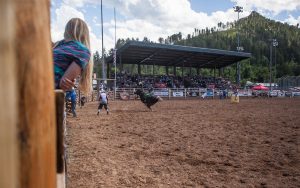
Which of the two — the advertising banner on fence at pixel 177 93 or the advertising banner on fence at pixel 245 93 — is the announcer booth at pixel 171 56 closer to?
the advertising banner on fence at pixel 177 93

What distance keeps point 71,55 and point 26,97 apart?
1.65 m

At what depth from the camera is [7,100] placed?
642 millimetres

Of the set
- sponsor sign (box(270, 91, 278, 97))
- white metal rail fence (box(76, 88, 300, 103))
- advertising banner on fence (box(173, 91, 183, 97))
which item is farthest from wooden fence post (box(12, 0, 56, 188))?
sponsor sign (box(270, 91, 278, 97))

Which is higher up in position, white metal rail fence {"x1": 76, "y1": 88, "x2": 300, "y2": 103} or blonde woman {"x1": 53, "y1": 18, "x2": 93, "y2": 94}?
blonde woman {"x1": 53, "y1": 18, "x2": 93, "y2": 94}

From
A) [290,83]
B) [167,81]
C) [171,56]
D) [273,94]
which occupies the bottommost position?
[273,94]

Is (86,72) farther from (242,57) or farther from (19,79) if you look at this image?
(242,57)

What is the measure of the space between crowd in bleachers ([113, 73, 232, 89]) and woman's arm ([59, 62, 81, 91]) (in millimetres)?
35308

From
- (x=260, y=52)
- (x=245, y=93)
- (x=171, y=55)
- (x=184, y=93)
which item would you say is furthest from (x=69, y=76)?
(x=260, y=52)

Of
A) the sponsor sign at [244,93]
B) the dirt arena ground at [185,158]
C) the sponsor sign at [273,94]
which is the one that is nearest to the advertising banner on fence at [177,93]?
the sponsor sign at [244,93]

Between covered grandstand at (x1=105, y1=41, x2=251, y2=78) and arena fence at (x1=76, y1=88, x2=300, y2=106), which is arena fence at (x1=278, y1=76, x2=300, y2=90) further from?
covered grandstand at (x1=105, y1=41, x2=251, y2=78)

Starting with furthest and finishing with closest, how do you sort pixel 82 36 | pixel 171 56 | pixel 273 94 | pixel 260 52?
pixel 260 52
pixel 171 56
pixel 273 94
pixel 82 36

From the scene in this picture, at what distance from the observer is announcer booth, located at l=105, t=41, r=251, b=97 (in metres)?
37.0

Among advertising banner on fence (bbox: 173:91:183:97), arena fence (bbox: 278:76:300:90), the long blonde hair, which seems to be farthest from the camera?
arena fence (bbox: 278:76:300:90)

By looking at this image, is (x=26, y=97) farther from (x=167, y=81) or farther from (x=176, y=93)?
(x=167, y=81)
